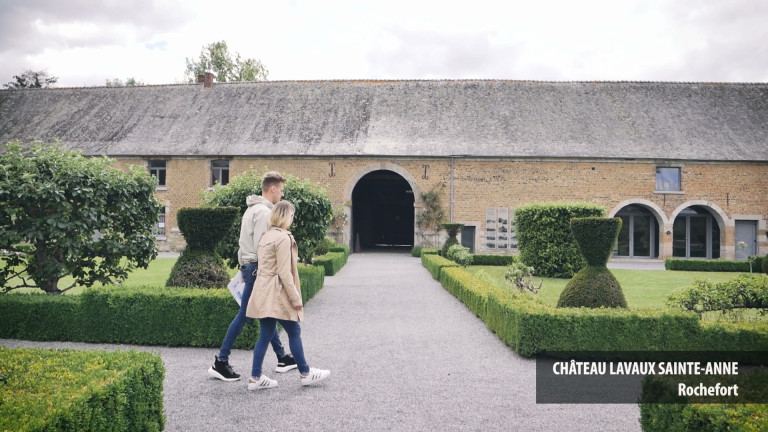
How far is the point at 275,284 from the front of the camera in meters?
4.78

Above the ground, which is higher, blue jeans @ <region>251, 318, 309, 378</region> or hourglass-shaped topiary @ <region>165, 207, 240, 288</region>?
hourglass-shaped topiary @ <region>165, 207, 240, 288</region>

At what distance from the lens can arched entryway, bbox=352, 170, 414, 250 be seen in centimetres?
3112

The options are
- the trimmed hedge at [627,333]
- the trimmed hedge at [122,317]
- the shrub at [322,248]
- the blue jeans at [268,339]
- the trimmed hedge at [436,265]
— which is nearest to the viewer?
the blue jeans at [268,339]

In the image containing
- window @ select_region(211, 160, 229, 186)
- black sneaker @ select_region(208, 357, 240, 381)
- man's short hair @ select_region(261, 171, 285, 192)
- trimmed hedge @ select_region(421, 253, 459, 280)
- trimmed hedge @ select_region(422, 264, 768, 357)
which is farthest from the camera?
window @ select_region(211, 160, 229, 186)

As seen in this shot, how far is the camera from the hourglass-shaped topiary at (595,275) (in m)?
7.32

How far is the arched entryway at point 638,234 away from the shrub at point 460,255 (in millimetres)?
11489

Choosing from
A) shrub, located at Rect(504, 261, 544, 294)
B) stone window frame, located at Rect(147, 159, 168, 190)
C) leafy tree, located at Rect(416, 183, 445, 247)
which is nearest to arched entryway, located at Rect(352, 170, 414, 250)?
leafy tree, located at Rect(416, 183, 445, 247)

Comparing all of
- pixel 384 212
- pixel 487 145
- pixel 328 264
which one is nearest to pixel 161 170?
pixel 328 264

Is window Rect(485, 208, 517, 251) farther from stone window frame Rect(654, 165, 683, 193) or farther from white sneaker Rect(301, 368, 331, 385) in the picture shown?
white sneaker Rect(301, 368, 331, 385)

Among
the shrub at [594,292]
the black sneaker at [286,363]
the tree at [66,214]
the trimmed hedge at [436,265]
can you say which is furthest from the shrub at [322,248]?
the black sneaker at [286,363]

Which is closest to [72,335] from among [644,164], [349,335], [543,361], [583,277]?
[349,335]

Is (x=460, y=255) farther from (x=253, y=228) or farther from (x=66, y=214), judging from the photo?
(x=253, y=228)

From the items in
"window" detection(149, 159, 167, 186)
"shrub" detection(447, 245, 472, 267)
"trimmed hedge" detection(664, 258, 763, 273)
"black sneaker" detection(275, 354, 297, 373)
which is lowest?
"trimmed hedge" detection(664, 258, 763, 273)

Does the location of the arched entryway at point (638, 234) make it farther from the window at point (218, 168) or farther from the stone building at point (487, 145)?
the window at point (218, 168)
